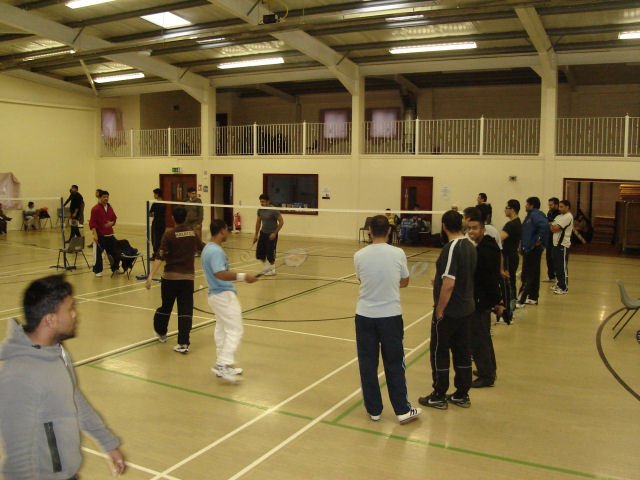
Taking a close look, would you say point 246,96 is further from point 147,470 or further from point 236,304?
point 147,470

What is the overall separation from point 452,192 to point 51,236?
51.6ft

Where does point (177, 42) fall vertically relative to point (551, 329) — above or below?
above

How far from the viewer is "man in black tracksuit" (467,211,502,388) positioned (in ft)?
22.1

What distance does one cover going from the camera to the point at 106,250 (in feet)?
48.6

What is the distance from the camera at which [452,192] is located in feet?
74.5

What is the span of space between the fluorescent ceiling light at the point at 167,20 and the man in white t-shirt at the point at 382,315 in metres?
16.7

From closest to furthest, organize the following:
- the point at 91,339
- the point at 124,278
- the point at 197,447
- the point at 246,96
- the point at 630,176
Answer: the point at 197,447
the point at 91,339
the point at 124,278
the point at 630,176
the point at 246,96

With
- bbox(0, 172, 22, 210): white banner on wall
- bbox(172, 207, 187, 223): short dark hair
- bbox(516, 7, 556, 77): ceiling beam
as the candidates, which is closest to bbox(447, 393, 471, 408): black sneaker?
bbox(172, 207, 187, 223): short dark hair

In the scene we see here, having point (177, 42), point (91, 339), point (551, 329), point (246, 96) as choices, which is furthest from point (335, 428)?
point (246, 96)

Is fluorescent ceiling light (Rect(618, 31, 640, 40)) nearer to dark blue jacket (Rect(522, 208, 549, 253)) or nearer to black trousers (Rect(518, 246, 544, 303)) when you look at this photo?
Result: dark blue jacket (Rect(522, 208, 549, 253))

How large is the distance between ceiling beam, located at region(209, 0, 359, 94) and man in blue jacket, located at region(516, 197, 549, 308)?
1009 cm

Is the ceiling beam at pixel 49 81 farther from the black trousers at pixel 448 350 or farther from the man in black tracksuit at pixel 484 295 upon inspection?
the black trousers at pixel 448 350

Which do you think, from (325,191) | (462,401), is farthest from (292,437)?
(325,191)

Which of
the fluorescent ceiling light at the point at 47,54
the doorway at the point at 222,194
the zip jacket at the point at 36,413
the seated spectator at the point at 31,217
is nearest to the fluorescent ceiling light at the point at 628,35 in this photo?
the doorway at the point at 222,194
